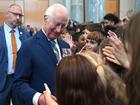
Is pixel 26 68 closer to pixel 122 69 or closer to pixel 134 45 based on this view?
pixel 122 69

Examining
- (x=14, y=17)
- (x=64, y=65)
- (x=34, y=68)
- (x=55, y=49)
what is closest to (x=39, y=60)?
(x=34, y=68)

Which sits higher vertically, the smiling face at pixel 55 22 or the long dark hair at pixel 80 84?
the smiling face at pixel 55 22

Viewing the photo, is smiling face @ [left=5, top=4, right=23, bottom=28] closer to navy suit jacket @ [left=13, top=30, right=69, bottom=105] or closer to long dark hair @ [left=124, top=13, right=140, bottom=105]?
navy suit jacket @ [left=13, top=30, right=69, bottom=105]

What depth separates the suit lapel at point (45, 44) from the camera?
302 cm

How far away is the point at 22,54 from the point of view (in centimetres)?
296

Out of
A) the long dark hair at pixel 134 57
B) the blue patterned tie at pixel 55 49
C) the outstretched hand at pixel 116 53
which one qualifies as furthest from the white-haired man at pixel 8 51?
the long dark hair at pixel 134 57

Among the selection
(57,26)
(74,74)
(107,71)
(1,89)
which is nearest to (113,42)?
(107,71)

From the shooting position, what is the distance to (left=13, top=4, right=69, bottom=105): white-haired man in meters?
2.92

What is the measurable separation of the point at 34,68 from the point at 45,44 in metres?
0.21

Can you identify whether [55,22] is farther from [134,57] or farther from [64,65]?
[134,57]

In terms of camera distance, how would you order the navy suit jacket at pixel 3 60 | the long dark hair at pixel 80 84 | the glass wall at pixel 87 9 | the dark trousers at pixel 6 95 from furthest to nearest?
the glass wall at pixel 87 9
the navy suit jacket at pixel 3 60
the dark trousers at pixel 6 95
the long dark hair at pixel 80 84

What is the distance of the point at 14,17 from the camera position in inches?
218

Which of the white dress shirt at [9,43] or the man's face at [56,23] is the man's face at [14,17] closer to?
the white dress shirt at [9,43]

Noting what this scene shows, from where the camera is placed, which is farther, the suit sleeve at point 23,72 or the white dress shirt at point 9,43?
the white dress shirt at point 9,43
